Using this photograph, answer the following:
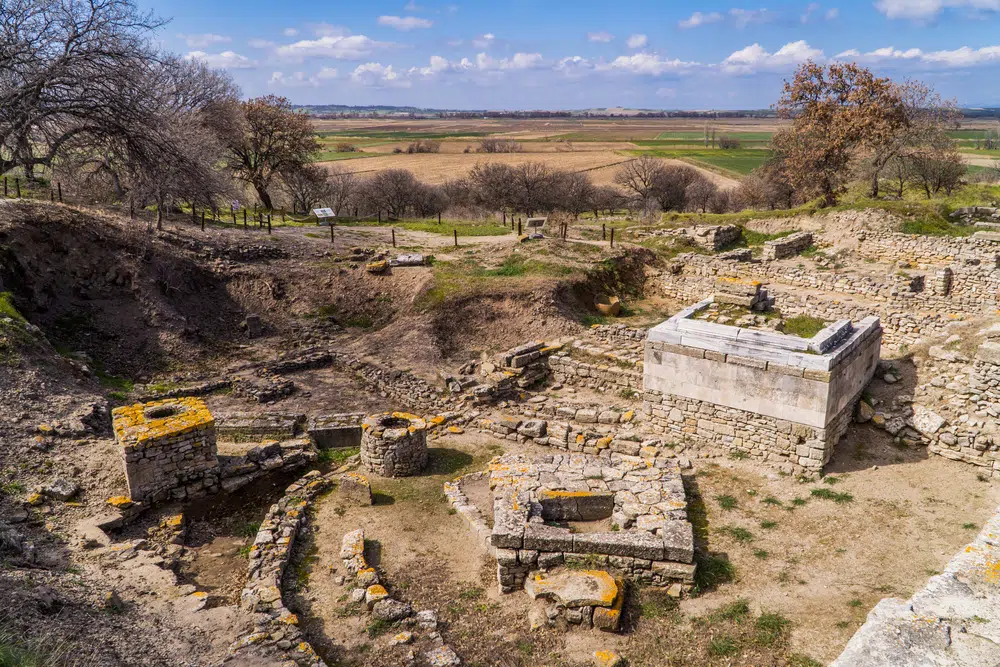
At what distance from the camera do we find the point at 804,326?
11406 mm

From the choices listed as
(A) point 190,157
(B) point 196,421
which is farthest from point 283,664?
(A) point 190,157

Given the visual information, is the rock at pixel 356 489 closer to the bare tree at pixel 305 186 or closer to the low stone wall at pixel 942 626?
the low stone wall at pixel 942 626

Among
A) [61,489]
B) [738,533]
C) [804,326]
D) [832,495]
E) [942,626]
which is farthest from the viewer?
[804,326]

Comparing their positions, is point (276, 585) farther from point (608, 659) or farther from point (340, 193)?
point (340, 193)

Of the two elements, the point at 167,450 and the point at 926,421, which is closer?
the point at 167,450

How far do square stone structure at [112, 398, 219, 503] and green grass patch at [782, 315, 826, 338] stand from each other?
33.0 feet

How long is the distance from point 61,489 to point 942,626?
1100 centimetres

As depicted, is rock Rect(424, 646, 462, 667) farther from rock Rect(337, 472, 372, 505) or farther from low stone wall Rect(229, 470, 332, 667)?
rock Rect(337, 472, 372, 505)

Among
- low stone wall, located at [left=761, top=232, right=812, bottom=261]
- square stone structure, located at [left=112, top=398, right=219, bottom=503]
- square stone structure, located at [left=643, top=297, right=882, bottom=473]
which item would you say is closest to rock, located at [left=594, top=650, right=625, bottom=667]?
square stone structure, located at [left=643, top=297, right=882, bottom=473]

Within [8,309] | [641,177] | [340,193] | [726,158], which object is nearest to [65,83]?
[8,309]

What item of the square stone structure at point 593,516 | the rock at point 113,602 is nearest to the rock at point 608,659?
the square stone structure at point 593,516

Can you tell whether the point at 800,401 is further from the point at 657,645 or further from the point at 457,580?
the point at 457,580

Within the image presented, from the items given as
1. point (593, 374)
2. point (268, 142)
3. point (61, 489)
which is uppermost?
point (268, 142)

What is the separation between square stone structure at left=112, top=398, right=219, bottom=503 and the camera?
385 inches
